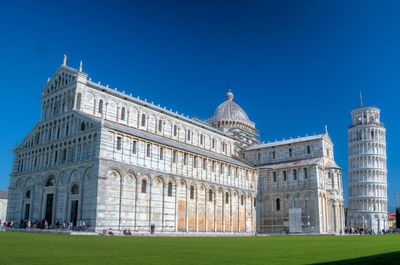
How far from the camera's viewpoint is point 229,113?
75375 mm

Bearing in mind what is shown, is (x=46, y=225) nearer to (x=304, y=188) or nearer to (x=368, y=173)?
(x=304, y=188)

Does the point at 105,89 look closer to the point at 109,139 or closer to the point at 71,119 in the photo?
the point at 71,119

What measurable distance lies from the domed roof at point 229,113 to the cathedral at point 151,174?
7.80 metres

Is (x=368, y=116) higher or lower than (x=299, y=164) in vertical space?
higher

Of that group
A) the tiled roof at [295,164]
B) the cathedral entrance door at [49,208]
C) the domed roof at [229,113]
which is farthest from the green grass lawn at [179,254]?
the domed roof at [229,113]

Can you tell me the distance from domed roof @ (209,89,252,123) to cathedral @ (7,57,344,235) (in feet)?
25.6

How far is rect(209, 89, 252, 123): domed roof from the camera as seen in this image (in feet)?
245

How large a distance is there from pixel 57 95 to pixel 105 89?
6.18 m

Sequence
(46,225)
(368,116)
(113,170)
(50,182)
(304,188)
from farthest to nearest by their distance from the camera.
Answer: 1. (368,116)
2. (304,188)
3. (50,182)
4. (113,170)
5. (46,225)

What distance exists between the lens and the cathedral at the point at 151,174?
38438 millimetres

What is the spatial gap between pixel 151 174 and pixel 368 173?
2500 inches

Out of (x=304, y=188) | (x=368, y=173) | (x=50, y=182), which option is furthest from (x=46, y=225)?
(x=368, y=173)

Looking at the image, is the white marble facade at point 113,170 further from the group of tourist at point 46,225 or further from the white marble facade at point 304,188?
the white marble facade at point 304,188

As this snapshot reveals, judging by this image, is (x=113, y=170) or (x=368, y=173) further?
(x=368, y=173)
